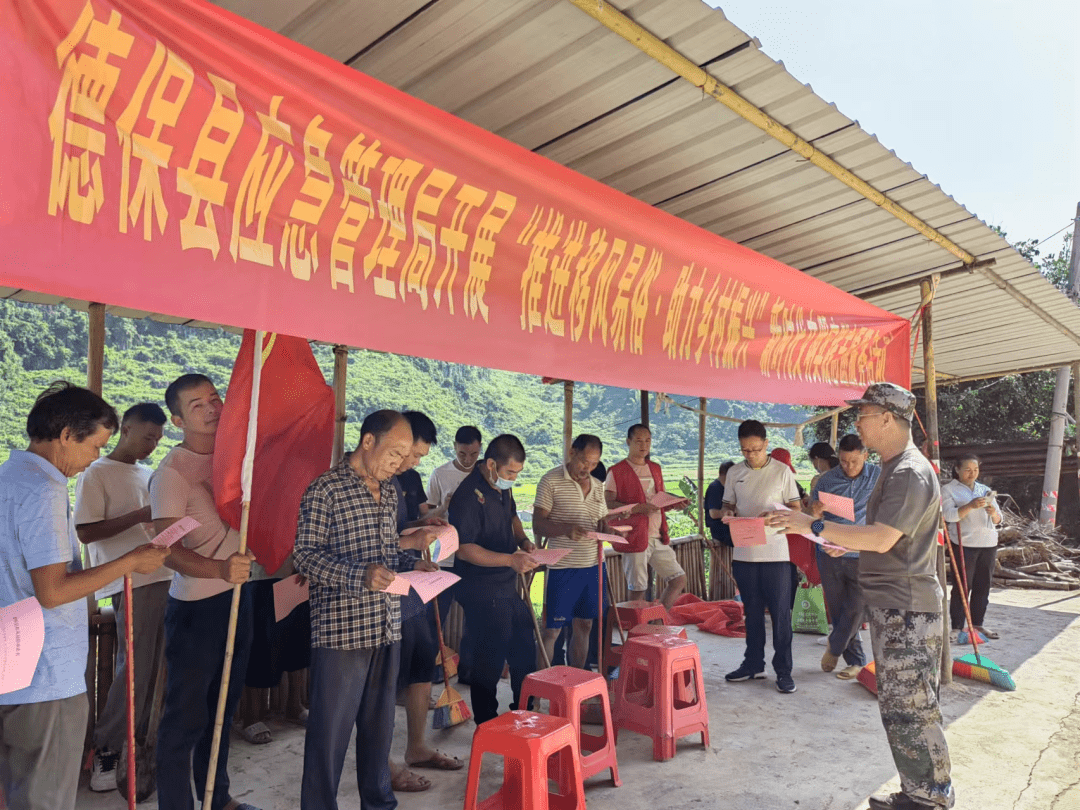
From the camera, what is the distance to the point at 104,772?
10.6ft

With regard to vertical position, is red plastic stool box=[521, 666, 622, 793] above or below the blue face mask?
below

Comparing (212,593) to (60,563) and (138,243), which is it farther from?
(138,243)

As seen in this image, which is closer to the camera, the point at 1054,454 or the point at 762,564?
the point at 762,564

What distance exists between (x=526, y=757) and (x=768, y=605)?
9.02 ft

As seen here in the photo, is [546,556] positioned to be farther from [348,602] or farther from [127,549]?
[127,549]

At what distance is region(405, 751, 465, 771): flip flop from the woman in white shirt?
14.8ft

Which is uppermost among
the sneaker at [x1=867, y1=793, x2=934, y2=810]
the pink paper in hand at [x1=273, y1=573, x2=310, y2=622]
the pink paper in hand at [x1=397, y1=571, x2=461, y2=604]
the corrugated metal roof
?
the corrugated metal roof

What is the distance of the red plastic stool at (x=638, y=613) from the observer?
193 inches

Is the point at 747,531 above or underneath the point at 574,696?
above

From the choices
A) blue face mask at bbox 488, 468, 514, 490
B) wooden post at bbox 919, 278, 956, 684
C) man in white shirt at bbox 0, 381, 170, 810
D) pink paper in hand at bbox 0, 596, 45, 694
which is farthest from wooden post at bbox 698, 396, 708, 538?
pink paper in hand at bbox 0, 596, 45, 694

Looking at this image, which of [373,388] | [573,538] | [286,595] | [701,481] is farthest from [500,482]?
[373,388]

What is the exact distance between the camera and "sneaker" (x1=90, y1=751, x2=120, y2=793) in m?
3.21

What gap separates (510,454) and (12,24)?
2.62m

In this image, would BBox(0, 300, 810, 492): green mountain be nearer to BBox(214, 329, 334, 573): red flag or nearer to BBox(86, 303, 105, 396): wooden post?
BBox(86, 303, 105, 396): wooden post
